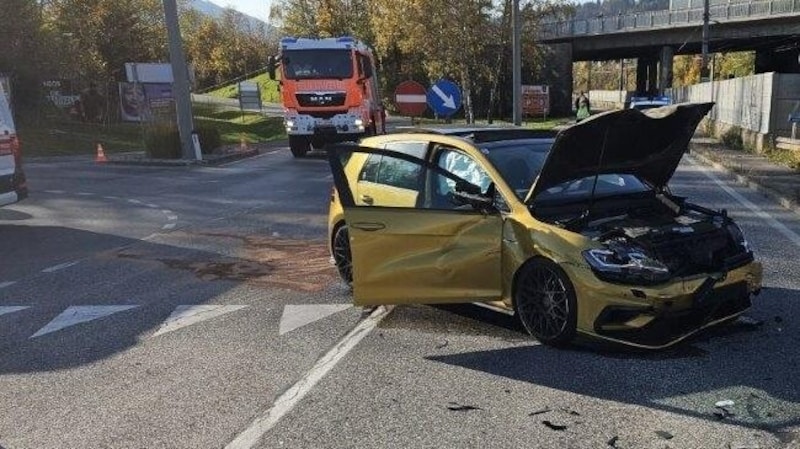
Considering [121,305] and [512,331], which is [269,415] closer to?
[512,331]

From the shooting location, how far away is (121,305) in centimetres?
666

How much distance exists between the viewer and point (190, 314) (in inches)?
249

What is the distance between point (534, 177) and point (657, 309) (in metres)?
1.51

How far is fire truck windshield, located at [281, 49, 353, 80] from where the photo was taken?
68.8 ft

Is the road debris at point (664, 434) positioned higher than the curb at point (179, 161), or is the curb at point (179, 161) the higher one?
the road debris at point (664, 434)

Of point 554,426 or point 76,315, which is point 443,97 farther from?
point 554,426

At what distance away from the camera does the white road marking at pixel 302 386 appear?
395cm

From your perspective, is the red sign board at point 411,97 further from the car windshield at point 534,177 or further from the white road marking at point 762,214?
the car windshield at point 534,177

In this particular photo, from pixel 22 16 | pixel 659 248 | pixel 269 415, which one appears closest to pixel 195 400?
pixel 269 415

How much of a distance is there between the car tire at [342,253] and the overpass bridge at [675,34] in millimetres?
46425

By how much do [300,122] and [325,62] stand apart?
187 centimetres

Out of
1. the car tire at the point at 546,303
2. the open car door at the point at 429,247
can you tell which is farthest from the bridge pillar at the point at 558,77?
the car tire at the point at 546,303

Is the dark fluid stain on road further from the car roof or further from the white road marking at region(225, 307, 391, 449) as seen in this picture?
the car roof

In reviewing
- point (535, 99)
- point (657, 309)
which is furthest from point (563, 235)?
point (535, 99)
